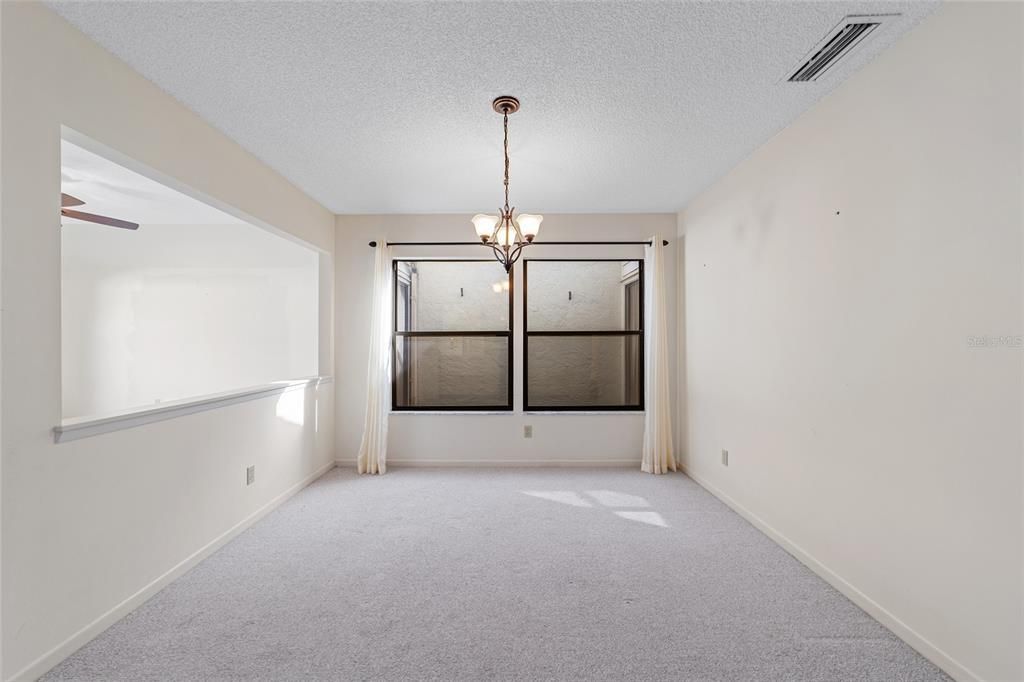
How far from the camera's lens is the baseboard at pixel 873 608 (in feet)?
5.72

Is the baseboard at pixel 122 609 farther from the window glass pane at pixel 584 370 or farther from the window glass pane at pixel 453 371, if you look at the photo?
the window glass pane at pixel 584 370

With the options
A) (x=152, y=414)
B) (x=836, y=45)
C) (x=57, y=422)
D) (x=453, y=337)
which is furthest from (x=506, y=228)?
(x=453, y=337)

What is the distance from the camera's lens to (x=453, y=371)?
4.98 metres

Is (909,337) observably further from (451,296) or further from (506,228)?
(451,296)

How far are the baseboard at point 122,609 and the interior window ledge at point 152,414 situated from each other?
788 millimetres

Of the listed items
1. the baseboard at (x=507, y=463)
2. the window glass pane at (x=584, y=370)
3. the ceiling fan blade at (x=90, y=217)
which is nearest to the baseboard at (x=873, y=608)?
the baseboard at (x=507, y=463)

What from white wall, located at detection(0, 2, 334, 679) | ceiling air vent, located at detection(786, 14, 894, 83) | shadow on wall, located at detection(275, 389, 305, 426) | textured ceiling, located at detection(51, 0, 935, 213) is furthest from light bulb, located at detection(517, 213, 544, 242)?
shadow on wall, located at detection(275, 389, 305, 426)

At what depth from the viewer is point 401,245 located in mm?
4703

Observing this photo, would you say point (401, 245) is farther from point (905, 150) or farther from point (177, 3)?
point (905, 150)

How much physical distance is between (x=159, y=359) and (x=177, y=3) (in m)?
4.24

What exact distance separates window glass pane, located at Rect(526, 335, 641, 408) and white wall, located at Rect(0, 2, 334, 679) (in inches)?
118

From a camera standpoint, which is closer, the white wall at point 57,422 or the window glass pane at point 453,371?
the white wall at point 57,422

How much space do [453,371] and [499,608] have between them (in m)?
3.01

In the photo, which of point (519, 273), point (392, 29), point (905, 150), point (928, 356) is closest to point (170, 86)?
point (392, 29)
